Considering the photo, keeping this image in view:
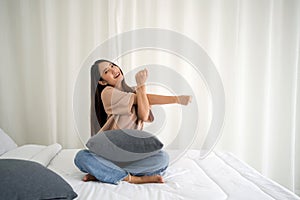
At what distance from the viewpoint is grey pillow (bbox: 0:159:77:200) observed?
3.30 feet

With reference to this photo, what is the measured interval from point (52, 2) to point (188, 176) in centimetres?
176

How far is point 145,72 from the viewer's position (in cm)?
150

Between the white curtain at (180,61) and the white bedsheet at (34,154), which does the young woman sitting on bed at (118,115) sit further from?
the white curtain at (180,61)

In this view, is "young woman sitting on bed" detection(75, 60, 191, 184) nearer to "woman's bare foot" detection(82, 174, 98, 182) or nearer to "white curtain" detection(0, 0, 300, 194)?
"woman's bare foot" detection(82, 174, 98, 182)

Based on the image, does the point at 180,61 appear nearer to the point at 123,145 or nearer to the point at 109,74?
the point at 109,74

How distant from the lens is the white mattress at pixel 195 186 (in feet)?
4.02

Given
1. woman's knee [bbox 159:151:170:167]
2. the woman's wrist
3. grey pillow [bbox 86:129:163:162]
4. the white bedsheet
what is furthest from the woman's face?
the white bedsheet

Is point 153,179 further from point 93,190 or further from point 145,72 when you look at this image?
point 145,72

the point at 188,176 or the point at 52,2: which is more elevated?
the point at 52,2

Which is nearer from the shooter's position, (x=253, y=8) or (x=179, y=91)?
(x=179, y=91)

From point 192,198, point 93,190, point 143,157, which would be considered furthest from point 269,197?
point 93,190

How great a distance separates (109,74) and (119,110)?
19 centimetres

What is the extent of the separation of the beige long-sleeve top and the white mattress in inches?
10.9

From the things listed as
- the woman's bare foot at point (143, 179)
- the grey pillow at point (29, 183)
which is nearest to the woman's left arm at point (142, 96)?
the woman's bare foot at point (143, 179)
